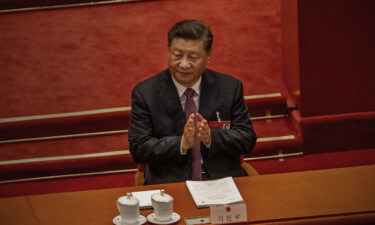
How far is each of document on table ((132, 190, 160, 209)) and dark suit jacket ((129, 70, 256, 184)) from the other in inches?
12.2

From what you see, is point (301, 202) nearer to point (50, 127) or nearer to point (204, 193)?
point (204, 193)

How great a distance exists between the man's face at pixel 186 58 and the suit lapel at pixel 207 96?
0.11 m

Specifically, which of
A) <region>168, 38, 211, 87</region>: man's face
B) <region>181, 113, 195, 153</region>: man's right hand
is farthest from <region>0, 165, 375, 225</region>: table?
<region>168, 38, 211, 87</region>: man's face

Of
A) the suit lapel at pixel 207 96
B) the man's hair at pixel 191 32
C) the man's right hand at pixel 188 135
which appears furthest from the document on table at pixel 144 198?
the man's hair at pixel 191 32

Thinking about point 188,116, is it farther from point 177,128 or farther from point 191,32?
point 191,32

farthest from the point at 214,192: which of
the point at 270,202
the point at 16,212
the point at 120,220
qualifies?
the point at 16,212

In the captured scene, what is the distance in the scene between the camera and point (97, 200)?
2.62 meters

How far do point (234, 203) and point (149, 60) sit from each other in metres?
2.75

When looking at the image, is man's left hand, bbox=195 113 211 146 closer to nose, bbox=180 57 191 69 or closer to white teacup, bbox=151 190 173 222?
nose, bbox=180 57 191 69

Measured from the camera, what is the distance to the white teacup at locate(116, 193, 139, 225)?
2340 millimetres

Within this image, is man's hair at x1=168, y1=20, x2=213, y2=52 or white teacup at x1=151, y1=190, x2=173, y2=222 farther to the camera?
man's hair at x1=168, y1=20, x2=213, y2=52

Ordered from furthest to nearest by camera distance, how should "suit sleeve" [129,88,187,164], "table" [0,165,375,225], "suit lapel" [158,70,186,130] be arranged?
"suit lapel" [158,70,186,130] < "suit sleeve" [129,88,187,164] < "table" [0,165,375,225]

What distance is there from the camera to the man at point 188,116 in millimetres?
2941

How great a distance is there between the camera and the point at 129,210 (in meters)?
2.34
